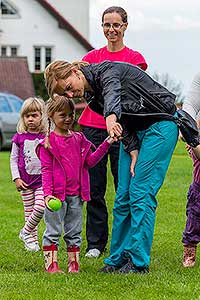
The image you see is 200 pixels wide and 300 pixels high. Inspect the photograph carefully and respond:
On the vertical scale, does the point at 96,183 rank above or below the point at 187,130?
below

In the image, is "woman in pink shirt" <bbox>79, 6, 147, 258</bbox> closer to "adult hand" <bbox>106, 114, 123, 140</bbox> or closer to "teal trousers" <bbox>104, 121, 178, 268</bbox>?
"teal trousers" <bbox>104, 121, 178, 268</bbox>

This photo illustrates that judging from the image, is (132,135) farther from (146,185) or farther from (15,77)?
(15,77)

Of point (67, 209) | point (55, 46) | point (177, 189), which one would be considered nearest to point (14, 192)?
point (177, 189)

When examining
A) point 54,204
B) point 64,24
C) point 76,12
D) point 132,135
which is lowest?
point 76,12

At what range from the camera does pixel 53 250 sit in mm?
8430

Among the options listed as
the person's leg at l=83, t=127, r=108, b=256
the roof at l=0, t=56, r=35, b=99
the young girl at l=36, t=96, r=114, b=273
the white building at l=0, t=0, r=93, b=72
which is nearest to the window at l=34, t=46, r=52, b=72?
the white building at l=0, t=0, r=93, b=72

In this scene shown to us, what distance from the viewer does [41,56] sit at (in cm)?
5788

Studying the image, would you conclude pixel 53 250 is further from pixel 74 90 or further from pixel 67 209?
pixel 74 90

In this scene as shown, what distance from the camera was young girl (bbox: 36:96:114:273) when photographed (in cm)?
838

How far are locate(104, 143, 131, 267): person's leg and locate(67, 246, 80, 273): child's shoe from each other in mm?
302

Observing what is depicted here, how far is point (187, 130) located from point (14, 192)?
28.8 feet

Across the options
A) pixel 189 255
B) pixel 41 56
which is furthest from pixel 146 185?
pixel 41 56

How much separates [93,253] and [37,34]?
49.3m

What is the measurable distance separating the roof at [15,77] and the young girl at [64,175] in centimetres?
3748
